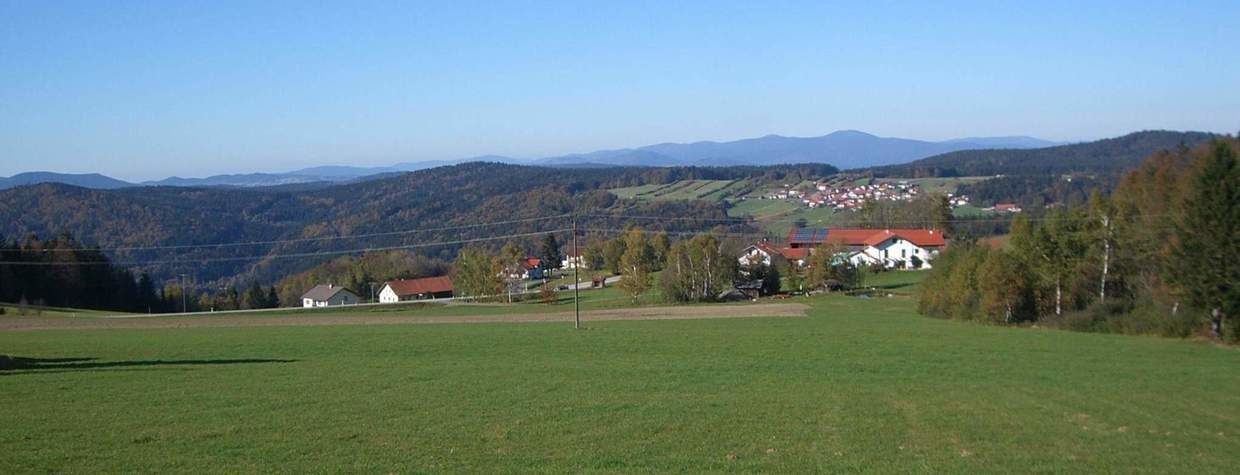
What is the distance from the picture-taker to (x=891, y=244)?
10062 cm

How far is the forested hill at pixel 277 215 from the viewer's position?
114 metres

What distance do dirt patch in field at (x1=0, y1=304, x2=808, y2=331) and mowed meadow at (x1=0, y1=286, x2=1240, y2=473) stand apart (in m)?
13.7

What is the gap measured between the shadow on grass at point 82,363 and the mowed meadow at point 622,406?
10 centimetres

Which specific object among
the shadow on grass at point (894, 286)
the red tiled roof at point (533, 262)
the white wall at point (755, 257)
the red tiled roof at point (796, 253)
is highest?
the white wall at point (755, 257)

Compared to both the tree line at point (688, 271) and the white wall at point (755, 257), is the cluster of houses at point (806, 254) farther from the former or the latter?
the tree line at point (688, 271)

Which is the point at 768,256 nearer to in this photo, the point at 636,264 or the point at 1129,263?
the point at 636,264

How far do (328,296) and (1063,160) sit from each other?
11786cm

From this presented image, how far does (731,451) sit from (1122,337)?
30847 mm

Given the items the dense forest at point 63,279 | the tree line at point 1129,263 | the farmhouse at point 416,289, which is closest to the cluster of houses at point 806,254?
the farmhouse at point 416,289

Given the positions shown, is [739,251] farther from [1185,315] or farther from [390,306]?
[1185,315]

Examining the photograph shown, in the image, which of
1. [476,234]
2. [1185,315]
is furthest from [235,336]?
[476,234]

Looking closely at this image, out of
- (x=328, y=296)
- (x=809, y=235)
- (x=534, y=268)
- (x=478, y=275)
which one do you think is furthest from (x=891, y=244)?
(x=328, y=296)

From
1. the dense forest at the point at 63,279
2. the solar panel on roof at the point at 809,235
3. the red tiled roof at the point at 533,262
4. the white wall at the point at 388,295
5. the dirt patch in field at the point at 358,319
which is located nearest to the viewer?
the dirt patch in field at the point at 358,319

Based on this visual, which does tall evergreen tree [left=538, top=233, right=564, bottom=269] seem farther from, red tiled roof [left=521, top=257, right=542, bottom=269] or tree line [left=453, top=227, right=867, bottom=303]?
tree line [left=453, top=227, right=867, bottom=303]
